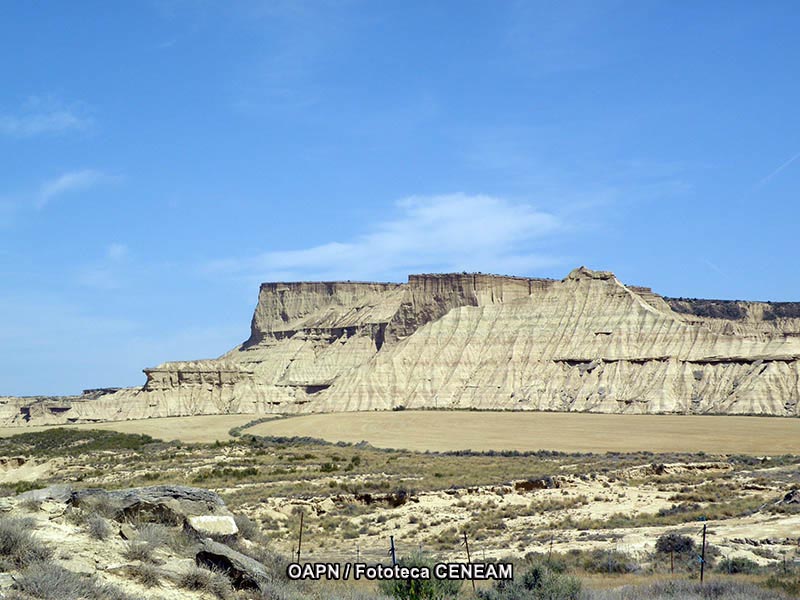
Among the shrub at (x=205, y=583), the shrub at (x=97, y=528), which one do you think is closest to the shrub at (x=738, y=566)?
the shrub at (x=205, y=583)

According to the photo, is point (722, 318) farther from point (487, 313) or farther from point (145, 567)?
point (145, 567)

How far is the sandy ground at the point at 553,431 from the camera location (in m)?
55.9

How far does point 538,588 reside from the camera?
1174cm

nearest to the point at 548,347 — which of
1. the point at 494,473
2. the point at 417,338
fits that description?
the point at 417,338

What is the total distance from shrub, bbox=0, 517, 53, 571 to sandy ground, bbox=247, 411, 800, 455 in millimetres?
46958

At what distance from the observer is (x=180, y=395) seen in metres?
119

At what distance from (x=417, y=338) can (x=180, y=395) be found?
1346 inches

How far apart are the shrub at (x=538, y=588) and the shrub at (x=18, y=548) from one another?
598 cm

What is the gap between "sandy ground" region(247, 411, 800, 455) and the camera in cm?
5591

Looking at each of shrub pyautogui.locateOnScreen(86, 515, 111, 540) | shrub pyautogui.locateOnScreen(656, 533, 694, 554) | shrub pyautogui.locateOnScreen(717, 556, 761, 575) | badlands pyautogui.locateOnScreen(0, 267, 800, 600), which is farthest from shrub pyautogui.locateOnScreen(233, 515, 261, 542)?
shrub pyautogui.locateOnScreen(656, 533, 694, 554)

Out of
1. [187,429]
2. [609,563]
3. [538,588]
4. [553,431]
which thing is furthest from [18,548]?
[187,429]

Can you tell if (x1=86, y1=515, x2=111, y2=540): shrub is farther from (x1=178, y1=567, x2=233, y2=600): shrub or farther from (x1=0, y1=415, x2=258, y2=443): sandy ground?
(x1=0, y1=415, x2=258, y2=443): sandy ground

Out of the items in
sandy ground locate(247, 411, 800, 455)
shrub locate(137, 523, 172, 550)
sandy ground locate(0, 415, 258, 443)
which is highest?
shrub locate(137, 523, 172, 550)

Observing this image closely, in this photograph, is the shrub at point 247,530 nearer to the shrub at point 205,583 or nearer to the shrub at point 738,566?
the shrub at point 205,583
